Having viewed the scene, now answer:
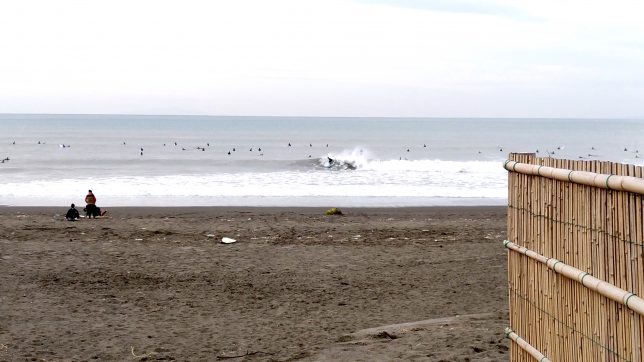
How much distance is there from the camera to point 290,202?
27.9m

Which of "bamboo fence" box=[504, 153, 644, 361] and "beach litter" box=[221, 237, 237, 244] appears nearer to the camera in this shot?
"bamboo fence" box=[504, 153, 644, 361]

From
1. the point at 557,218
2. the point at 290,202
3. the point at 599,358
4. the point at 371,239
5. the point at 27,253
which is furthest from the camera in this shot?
the point at 290,202

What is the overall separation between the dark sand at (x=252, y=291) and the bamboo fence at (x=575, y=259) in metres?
2.31

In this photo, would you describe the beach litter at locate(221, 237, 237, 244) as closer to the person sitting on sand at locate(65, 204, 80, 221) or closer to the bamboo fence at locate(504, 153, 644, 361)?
the person sitting on sand at locate(65, 204, 80, 221)

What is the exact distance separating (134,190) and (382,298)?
2310 centimetres

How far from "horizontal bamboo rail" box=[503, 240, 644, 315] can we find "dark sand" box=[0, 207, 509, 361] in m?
2.86

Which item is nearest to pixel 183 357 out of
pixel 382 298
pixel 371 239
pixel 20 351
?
pixel 20 351

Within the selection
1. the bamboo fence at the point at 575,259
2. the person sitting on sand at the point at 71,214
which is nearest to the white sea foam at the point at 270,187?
the person sitting on sand at the point at 71,214

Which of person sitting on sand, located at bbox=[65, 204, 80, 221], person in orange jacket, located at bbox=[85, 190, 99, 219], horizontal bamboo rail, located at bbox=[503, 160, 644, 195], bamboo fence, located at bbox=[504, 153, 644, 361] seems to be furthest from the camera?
person in orange jacket, located at bbox=[85, 190, 99, 219]

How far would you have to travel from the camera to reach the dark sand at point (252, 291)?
348 inches

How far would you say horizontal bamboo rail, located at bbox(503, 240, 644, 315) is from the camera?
3966 mm

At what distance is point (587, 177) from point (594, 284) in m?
0.58

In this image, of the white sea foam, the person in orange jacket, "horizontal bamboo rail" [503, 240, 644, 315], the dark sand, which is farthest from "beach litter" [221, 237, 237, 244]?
"horizontal bamboo rail" [503, 240, 644, 315]

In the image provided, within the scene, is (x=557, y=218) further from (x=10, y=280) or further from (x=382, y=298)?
(x=10, y=280)
